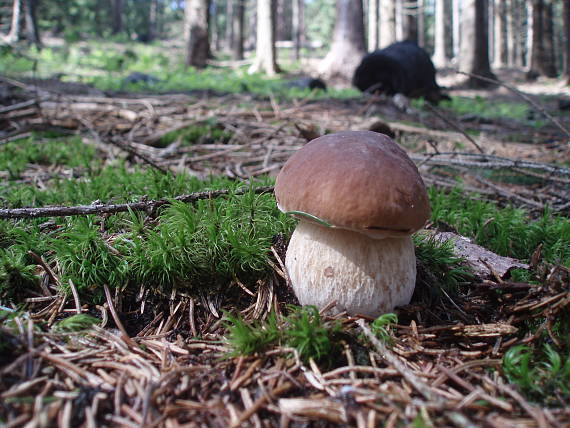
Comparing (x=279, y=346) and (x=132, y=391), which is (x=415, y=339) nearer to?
(x=279, y=346)

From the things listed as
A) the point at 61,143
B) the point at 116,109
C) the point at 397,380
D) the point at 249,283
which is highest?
the point at 116,109

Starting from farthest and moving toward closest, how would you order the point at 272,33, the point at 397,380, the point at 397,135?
the point at 272,33
the point at 397,135
the point at 397,380

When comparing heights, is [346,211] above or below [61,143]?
below

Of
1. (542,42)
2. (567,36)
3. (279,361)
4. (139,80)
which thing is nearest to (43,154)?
(279,361)

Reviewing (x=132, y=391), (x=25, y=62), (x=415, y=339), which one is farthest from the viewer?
(x=25, y=62)

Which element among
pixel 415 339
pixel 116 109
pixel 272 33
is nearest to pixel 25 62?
pixel 272 33

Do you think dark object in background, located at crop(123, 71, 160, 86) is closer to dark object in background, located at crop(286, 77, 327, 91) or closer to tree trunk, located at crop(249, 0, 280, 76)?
dark object in background, located at crop(286, 77, 327, 91)
